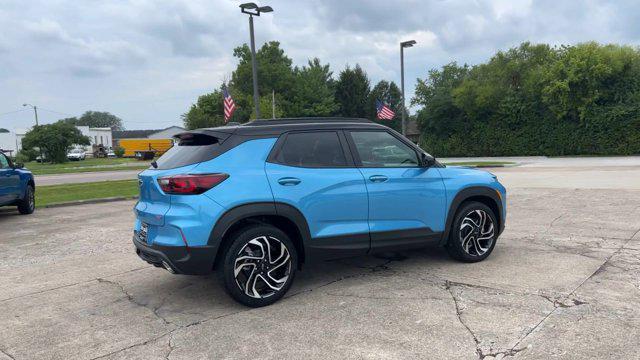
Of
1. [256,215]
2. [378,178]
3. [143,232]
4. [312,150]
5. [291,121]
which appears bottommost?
[143,232]

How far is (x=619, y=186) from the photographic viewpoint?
1303 cm

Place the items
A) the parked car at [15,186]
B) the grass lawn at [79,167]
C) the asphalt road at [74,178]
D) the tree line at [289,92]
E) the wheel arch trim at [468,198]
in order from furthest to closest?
the tree line at [289,92] < the grass lawn at [79,167] < the asphalt road at [74,178] < the parked car at [15,186] < the wheel arch trim at [468,198]

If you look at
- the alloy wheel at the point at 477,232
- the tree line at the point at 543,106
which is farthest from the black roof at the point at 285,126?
the tree line at the point at 543,106

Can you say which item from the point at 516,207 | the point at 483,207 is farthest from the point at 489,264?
the point at 516,207

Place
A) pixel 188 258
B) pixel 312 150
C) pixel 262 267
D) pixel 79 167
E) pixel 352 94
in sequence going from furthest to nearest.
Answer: pixel 352 94, pixel 79 167, pixel 312 150, pixel 262 267, pixel 188 258

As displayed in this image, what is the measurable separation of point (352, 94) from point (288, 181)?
60851mm

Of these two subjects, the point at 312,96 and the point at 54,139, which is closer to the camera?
the point at 54,139

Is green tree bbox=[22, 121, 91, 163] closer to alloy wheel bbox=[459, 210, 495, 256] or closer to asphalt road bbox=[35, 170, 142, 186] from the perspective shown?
asphalt road bbox=[35, 170, 142, 186]

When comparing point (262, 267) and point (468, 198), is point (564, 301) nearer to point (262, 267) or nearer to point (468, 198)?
point (468, 198)

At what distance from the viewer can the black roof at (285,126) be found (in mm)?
4660

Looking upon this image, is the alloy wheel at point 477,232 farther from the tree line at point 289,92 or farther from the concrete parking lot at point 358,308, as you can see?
the tree line at point 289,92

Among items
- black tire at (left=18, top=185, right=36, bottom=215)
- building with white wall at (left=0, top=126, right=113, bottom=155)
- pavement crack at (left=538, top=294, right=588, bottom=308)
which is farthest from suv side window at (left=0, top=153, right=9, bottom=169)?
building with white wall at (left=0, top=126, right=113, bottom=155)

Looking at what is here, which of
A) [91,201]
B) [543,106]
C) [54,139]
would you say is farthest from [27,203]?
[54,139]

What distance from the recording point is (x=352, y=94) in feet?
211
